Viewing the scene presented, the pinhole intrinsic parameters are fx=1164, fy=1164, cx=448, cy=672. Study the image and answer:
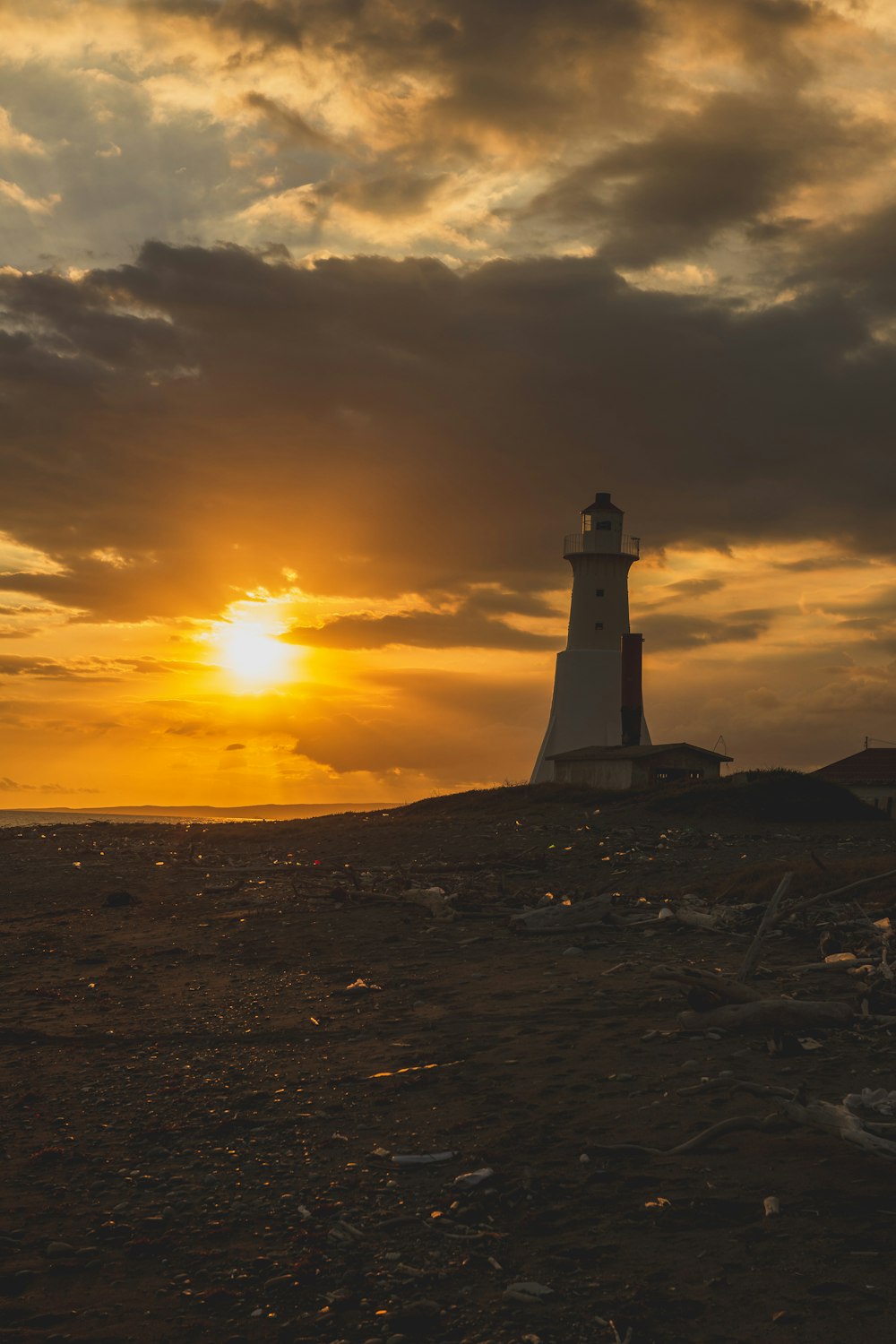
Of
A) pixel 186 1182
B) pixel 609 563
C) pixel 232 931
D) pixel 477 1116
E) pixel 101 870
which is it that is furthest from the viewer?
pixel 609 563

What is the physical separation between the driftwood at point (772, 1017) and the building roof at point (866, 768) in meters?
35.4

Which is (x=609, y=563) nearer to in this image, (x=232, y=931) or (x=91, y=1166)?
(x=232, y=931)

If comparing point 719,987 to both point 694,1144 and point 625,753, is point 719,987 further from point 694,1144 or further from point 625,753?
point 625,753

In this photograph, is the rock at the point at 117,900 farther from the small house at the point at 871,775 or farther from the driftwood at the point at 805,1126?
the small house at the point at 871,775

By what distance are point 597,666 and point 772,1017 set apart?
41490 millimetres

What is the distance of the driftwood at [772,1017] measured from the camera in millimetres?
8602

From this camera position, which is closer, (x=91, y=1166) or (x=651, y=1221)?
(x=651, y=1221)

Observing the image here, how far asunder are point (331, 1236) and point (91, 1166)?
196cm

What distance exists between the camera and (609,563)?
50.9m

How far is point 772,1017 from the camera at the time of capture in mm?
8609

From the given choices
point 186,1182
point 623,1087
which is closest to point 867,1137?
point 623,1087

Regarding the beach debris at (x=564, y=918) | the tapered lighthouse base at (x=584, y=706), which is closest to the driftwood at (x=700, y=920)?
the beach debris at (x=564, y=918)

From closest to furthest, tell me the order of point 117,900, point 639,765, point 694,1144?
point 694,1144, point 117,900, point 639,765

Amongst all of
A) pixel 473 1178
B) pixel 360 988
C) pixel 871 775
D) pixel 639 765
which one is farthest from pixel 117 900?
pixel 871 775
